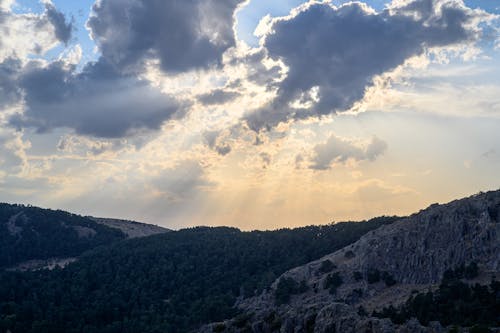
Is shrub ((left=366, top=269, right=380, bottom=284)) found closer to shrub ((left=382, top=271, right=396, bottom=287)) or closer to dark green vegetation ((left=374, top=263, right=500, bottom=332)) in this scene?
shrub ((left=382, top=271, right=396, bottom=287))

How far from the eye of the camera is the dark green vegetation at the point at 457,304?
12244 cm

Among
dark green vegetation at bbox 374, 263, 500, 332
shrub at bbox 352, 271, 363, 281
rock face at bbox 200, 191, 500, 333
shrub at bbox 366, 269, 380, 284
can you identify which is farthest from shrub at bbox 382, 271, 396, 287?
dark green vegetation at bbox 374, 263, 500, 332

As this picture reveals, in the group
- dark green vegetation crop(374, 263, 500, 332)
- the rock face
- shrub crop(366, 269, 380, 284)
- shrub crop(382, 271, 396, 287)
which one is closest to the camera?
dark green vegetation crop(374, 263, 500, 332)

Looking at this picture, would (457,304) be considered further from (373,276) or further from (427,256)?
(373,276)

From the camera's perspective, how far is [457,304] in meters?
137

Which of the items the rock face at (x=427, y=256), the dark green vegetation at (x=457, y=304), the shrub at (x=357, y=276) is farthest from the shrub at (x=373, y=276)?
the dark green vegetation at (x=457, y=304)

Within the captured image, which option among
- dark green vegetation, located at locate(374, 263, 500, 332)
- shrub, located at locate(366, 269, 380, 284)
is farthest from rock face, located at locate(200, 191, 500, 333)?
dark green vegetation, located at locate(374, 263, 500, 332)

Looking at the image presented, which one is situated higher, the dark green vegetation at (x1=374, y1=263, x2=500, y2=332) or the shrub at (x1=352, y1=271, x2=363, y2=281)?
the shrub at (x1=352, y1=271, x2=363, y2=281)

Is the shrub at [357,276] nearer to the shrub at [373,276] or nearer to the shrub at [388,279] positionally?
the shrub at [373,276]

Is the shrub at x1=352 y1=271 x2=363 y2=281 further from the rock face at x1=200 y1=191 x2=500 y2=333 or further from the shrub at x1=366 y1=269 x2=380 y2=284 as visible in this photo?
the shrub at x1=366 y1=269 x2=380 y2=284

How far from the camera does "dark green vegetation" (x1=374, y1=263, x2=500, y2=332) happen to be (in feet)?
402

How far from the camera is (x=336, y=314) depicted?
3735 inches

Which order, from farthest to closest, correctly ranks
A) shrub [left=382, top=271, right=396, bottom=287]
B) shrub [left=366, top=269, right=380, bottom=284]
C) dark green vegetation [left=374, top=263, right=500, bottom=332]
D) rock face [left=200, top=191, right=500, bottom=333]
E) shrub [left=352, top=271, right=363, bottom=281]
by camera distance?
shrub [left=352, top=271, right=363, bottom=281] → shrub [left=366, top=269, right=380, bottom=284] → shrub [left=382, top=271, right=396, bottom=287] → rock face [left=200, top=191, right=500, bottom=333] → dark green vegetation [left=374, top=263, right=500, bottom=332]

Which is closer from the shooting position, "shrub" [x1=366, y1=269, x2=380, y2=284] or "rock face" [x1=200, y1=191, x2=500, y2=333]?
"rock face" [x1=200, y1=191, x2=500, y2=333]
